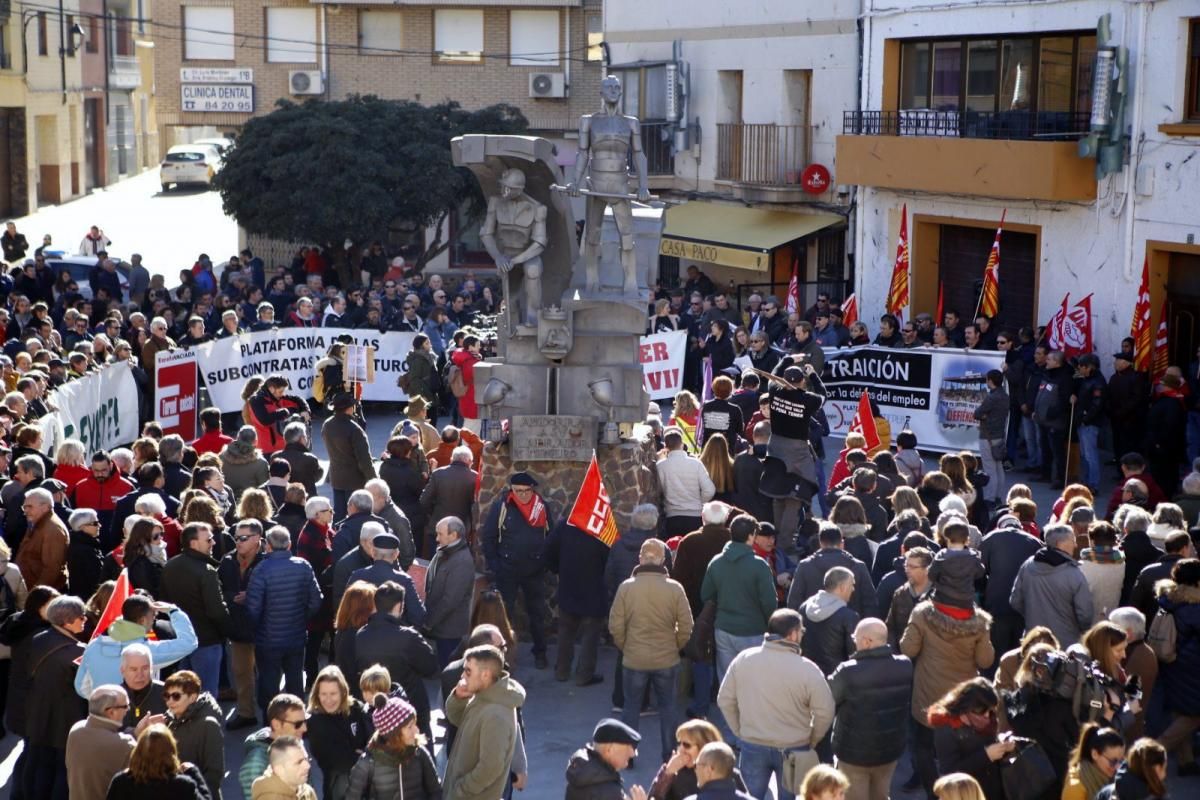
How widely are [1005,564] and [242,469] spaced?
6.28 m

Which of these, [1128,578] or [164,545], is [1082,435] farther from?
[164,545]

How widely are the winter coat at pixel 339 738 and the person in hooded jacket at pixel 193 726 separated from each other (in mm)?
484

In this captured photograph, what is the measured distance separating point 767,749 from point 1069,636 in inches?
103

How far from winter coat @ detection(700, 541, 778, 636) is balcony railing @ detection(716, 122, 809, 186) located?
19.3m

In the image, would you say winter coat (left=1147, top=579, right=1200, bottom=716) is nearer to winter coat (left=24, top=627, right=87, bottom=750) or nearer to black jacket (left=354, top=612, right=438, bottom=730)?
black jacket (left=354, top=612, right=438, bottom=730)

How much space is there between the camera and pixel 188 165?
5619 cm

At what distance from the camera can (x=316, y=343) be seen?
22.4 metres

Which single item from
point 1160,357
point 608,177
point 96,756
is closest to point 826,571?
point 96,756

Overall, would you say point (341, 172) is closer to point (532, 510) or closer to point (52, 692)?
point (532, 510)

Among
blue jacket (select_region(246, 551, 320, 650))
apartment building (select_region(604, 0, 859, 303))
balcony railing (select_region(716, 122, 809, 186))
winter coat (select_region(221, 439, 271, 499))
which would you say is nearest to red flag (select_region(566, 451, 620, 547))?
blue jacket (select_region(246, 551, 320, 650))

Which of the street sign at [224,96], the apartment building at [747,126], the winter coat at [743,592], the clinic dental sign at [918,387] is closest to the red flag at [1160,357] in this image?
the clinic dental sign at [918,387]

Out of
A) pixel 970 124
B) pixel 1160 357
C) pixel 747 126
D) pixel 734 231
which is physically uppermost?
pixel 747 126

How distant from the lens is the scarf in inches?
312

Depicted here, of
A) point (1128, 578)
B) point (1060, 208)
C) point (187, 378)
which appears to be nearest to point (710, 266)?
point (1060, 208)
